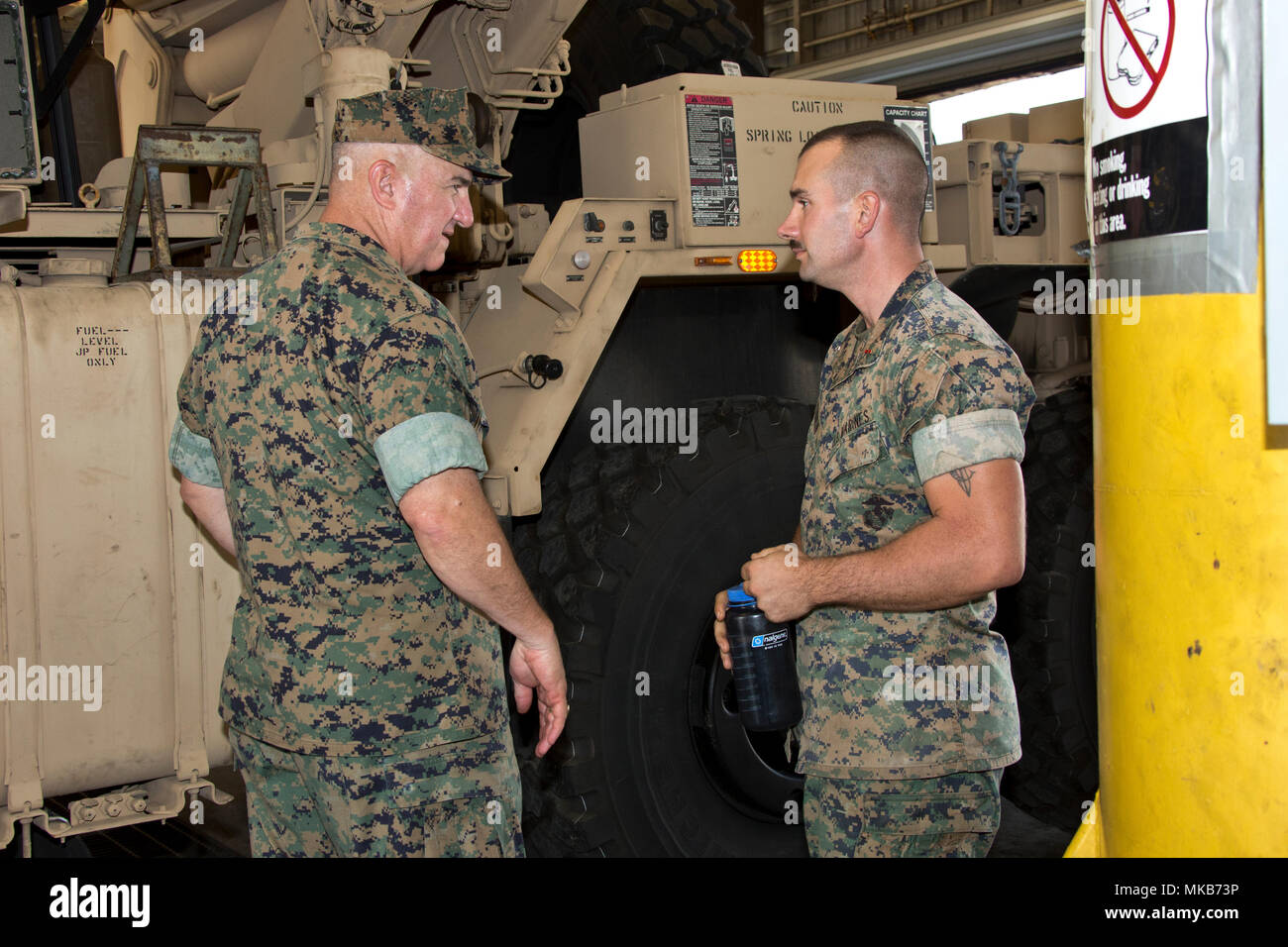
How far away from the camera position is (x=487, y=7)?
14.0ft

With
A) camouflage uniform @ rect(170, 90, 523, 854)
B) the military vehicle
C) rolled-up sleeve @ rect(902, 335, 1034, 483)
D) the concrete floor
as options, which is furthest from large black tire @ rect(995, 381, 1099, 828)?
camouflage uniform @ rect(170, 90, 523, 854)

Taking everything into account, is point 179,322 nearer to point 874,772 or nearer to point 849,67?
point 874,772

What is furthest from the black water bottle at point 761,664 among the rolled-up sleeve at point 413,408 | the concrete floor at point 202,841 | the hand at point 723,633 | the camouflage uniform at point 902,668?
the concrete floor at point 202,841

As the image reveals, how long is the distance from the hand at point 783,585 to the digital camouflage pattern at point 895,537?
20 cm

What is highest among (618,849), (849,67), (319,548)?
(849,67)

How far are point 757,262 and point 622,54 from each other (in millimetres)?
1152

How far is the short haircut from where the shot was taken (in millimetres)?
2887

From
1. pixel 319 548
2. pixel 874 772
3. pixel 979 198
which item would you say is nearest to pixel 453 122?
pixel 319 548

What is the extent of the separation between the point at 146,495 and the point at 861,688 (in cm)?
193

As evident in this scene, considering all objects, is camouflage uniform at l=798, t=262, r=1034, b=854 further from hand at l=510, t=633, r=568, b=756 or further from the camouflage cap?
the camouflage cap

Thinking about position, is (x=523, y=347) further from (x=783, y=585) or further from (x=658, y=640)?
(x=783, y=585)

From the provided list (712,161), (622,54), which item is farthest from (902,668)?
(622,54)

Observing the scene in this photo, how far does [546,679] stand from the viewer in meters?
2.71

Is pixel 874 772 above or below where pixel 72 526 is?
below
